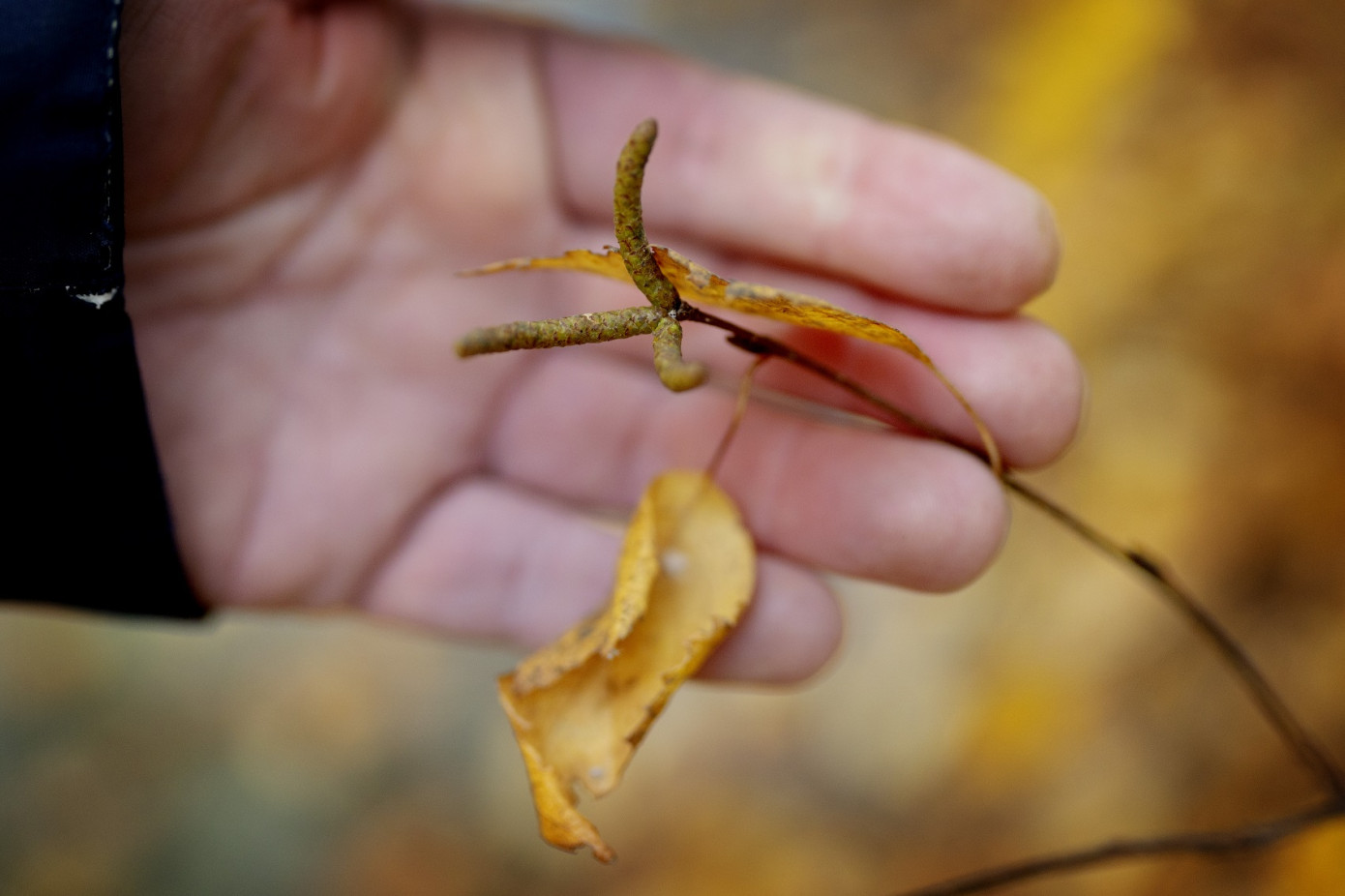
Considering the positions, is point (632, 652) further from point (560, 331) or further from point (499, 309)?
point (499, 309)

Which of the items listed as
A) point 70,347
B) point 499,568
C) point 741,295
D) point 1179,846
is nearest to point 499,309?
point 499,568

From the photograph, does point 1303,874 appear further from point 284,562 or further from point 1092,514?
point 284,562

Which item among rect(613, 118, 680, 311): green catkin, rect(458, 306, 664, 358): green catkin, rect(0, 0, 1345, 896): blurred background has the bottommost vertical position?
rect(0, 0, 1345, 896): blurred background

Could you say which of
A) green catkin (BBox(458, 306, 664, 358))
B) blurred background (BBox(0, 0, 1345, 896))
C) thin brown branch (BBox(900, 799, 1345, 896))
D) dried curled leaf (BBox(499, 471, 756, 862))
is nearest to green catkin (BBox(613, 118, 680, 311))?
green catkin (BBox(458, 306, 664, 358))

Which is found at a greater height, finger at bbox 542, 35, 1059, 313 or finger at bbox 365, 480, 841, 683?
finger at bbox 542, 35, 1059, 313

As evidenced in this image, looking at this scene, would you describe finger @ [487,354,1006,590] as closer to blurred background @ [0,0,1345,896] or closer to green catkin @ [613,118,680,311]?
green catkin @ [613,118,680,311]

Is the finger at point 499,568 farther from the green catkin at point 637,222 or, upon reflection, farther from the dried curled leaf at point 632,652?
the green catkin at point 637,222
